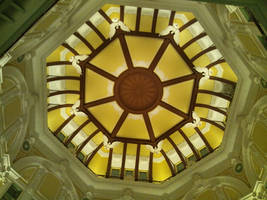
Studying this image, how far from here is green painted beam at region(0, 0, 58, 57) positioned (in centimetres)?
760

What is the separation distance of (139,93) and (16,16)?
12.8 meters

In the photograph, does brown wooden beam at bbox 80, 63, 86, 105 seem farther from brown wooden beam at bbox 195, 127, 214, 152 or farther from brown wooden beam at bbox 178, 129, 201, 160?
brown wooden beam at bbox 195, 127, 214, 152

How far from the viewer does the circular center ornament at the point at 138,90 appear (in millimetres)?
19469

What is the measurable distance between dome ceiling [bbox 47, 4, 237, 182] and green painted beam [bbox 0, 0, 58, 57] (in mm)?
8831

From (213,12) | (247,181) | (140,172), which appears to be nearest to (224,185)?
(247,181)

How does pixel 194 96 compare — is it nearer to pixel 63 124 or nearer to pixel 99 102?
pixel 99 102

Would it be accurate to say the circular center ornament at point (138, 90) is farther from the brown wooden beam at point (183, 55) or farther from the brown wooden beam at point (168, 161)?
the brown wooden beam at point (168, 161)

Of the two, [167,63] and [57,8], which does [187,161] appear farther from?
[57,8]

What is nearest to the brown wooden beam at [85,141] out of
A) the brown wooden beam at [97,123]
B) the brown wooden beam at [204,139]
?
the brown wooden beam at [97,123]

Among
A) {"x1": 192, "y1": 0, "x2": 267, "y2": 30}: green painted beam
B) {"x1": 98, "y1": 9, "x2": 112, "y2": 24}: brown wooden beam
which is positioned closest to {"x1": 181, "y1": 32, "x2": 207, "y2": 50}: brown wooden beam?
{"x1": 98, "y1": 9, "x2": 112, "y2": 24}: brown wooden beam

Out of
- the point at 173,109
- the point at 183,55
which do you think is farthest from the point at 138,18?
the point at 173,109

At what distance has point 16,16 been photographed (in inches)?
309

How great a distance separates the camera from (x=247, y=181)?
16.6 metres

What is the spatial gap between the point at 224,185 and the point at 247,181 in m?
1.32
